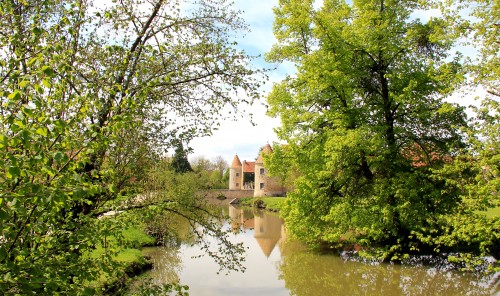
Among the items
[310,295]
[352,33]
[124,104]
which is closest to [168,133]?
[124,104]

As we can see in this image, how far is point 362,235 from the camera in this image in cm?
1586

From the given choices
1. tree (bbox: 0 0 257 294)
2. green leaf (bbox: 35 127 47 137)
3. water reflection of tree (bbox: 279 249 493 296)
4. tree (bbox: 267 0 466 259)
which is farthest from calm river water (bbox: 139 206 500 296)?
green leaf (bbox: 35 127 47 137)

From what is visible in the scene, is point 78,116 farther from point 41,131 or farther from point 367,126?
point 367,126

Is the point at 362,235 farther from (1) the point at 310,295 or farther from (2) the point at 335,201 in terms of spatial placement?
(1) the point at 310,295

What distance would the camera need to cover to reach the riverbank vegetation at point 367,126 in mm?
13328

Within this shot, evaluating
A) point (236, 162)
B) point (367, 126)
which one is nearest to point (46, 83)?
point (367, 126)

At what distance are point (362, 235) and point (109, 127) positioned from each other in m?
14.6

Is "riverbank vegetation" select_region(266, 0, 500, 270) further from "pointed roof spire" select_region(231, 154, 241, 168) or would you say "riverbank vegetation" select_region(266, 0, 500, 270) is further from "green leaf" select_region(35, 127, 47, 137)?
"pointed roof spire" select_region(231, 154, 241, 168)

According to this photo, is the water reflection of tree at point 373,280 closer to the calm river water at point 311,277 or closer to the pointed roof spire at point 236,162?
the calm river water at point 311,277

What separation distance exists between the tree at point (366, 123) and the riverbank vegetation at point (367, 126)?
0.04 metres

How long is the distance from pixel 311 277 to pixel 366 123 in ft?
19.5

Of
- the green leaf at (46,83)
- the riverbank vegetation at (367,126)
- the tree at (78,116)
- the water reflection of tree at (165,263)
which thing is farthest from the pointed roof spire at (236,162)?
the green leaf at (46,83)

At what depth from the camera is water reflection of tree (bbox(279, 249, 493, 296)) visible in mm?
11781

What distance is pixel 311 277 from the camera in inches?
545
